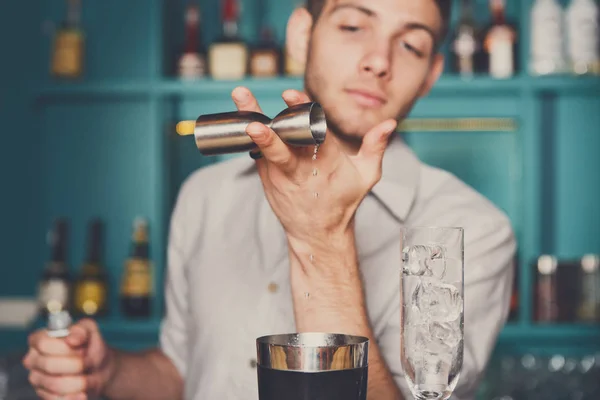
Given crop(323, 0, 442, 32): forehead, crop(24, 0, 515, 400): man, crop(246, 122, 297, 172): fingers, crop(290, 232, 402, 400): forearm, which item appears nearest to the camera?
crop(246, 122, 297, 172): fingers

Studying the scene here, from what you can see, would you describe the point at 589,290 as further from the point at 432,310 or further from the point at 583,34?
the point at 432,310

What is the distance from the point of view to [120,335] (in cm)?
246

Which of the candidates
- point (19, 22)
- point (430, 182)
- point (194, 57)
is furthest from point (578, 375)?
point (19, 22)

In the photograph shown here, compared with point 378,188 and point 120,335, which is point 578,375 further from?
point 120,335

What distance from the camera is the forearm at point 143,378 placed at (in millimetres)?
1323

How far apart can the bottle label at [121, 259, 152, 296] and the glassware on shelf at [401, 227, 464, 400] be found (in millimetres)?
1806

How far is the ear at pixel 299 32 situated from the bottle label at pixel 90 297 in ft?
4.14

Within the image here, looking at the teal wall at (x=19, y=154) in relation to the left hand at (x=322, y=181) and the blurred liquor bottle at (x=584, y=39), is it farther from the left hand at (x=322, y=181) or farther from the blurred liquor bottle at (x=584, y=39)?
the left hand at (x=322, y=181)

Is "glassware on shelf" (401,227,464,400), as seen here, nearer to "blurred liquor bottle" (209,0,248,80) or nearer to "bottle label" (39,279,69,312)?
"blurred liquor bottle" (209,0,248,80)

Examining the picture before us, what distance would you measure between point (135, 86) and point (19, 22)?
53 cm

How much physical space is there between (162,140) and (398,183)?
4.25 ft

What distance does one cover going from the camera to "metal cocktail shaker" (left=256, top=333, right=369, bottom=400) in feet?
2.15

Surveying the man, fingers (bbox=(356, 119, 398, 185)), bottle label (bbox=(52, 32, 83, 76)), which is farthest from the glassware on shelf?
bottle label (bbox=(52, 32, 83, 76))

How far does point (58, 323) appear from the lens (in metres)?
0.97
